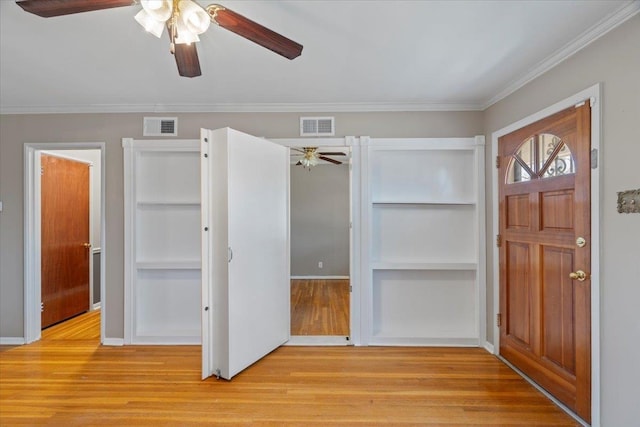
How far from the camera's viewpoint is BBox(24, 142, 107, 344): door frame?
3004 mm

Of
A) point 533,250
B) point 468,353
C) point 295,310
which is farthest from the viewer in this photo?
point 295,310

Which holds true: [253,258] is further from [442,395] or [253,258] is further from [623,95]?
[623,95]

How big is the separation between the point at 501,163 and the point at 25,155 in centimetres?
450

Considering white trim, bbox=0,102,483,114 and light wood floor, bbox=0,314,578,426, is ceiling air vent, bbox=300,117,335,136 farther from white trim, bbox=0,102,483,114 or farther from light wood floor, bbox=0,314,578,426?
light wood floor, bbox=0,314,578,426

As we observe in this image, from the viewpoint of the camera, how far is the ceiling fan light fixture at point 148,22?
4.21 ft

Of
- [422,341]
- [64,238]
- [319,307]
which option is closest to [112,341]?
[64,238]

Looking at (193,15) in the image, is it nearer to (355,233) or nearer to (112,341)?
(355,233)

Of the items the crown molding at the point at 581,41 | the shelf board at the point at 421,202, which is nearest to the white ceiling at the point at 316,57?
the crown molding at the point at 581,41

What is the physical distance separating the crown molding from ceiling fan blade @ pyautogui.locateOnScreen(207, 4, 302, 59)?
65.8 inches

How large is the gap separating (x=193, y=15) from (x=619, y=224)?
2345mm

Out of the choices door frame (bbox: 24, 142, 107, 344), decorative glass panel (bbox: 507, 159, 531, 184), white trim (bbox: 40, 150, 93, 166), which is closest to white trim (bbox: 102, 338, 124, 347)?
door frame (bbox: 24, 142, 107, 344)

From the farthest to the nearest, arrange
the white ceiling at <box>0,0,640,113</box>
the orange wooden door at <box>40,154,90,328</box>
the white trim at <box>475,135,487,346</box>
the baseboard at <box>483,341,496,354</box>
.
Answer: the orange wooden door at <box>40,154,90,328</box> → the white trim at <box>475,135,487,346</box> → the baseboard at <box>483,341,496,354</box> → the white ceiling at <box>0,0,640,113</box>

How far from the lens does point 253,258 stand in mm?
2602

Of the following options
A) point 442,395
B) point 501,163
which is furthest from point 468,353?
point 501,163
